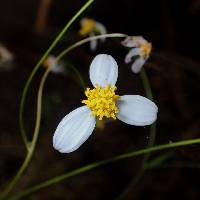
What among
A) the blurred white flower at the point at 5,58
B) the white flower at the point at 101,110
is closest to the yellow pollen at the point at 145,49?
the white flower at the point at 101,110

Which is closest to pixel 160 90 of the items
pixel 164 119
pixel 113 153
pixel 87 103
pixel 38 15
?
pixel 164 119

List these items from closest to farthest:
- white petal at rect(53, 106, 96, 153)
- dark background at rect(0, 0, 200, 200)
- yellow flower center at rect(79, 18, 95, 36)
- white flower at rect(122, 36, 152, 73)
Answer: white petal at rect(53, 106, 96, 153) < white flower at rect(122, 36, 152, 73) < yellow flower center at rect(79, 18, 95, 36) < dark background at rect(0, 0, 200, 200)

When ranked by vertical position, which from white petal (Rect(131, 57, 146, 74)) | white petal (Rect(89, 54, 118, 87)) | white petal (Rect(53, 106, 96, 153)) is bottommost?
white petal (Rect(53, 106, 96, 153))

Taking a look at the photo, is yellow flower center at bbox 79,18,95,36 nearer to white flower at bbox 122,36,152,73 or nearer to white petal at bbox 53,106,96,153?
white flower at bbox 122,36,152,73

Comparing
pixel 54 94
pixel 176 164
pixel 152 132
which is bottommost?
pixel 152 132

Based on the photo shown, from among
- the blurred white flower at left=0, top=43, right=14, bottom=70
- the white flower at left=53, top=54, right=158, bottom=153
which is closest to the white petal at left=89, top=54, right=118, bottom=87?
the white flower at left=53, top=54, right=158, bottom=153

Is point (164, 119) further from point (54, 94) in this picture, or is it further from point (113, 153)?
point (54, 94)

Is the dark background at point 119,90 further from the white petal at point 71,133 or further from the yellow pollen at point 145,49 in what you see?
the white petal at point 71,133
